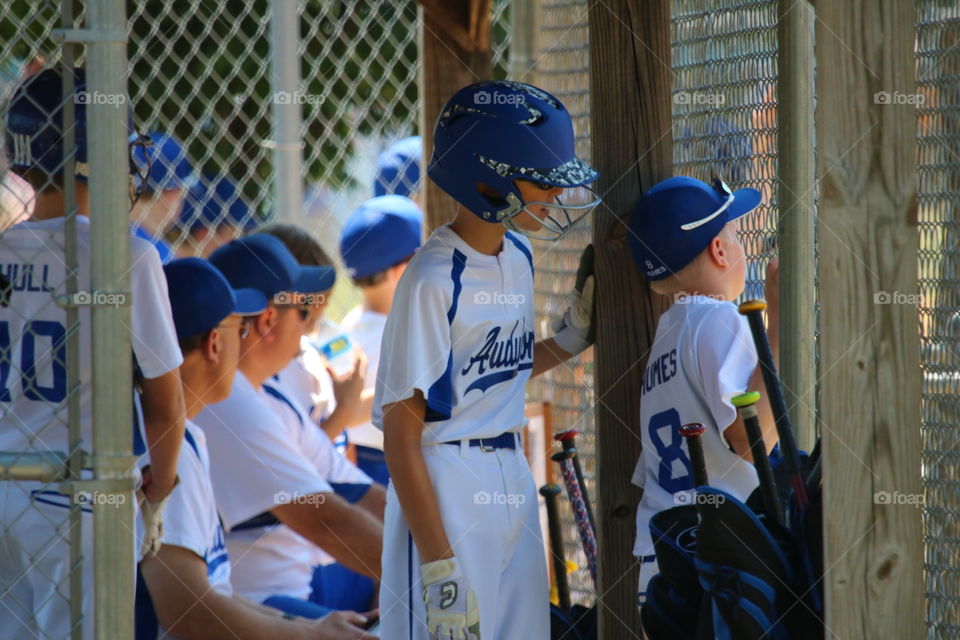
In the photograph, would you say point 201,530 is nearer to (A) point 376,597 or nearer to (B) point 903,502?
(A) point 376,597

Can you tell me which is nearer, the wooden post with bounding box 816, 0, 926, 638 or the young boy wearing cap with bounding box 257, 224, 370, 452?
the wooden post with bounding box 816, 0, 926, 638

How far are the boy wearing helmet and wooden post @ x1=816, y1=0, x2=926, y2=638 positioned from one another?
592mm

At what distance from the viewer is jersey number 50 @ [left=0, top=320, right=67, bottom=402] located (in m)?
2.63

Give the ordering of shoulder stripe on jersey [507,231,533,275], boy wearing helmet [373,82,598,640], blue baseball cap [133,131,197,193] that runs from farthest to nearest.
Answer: blue baseball cap [133,131,197,193] → shoulder stripe on jersey [507,231,533,275] → boy wearing helmet [373,82,598,640]

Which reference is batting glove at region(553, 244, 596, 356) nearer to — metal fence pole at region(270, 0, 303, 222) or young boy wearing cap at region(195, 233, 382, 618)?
young boy wearing cap at region(195, 233, 382, 618)

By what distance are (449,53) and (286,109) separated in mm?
1352

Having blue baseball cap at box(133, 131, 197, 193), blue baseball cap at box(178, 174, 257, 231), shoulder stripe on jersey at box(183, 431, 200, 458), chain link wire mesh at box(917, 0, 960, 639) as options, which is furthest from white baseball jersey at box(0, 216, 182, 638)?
blue baseball cap at box(178, 174, 257, 231)

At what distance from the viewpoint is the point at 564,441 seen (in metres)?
2.80

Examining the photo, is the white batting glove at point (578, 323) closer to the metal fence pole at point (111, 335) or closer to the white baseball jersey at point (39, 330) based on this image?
the white baseball jersey at point (39, 330)

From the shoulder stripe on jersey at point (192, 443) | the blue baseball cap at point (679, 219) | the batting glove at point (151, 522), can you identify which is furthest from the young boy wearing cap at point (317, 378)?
the blue baseball cap at point (679, 219)

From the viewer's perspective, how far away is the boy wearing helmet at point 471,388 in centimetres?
238

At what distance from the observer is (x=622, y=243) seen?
2.73 meters

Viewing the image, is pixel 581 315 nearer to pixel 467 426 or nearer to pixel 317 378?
pixel 467 426

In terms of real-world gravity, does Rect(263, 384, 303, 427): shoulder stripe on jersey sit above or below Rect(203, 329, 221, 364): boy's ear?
below
